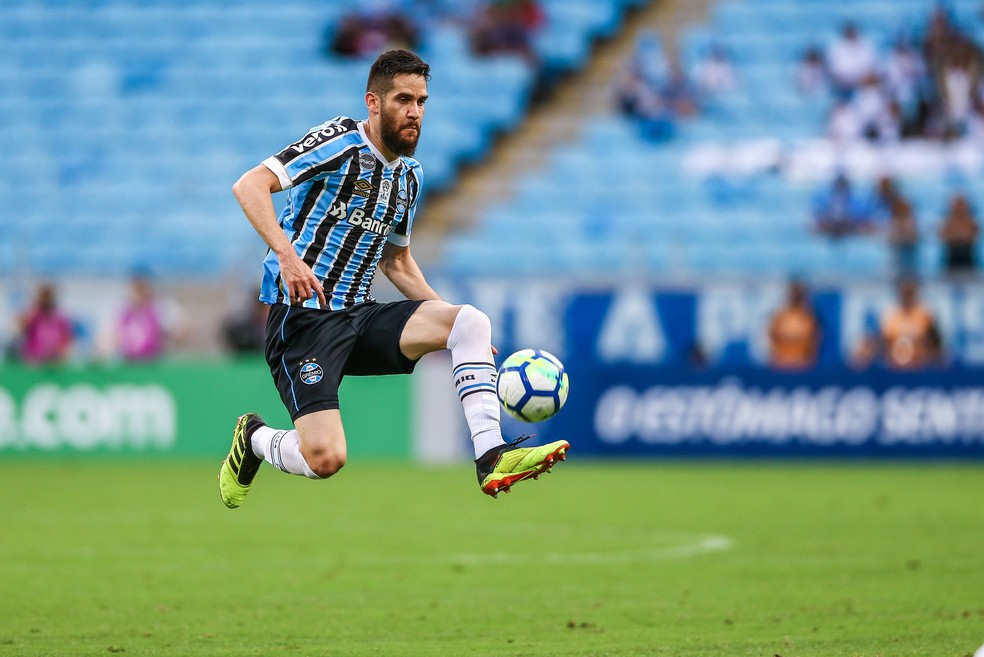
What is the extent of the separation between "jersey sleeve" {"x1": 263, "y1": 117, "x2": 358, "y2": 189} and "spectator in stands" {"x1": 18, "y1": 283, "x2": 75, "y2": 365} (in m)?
10.7

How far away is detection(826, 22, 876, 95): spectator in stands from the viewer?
2191 cm

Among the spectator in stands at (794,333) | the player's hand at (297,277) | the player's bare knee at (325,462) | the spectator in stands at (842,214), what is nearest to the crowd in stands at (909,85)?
the spectator in stands at (842,214)

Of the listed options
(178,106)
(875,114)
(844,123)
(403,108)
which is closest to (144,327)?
(178,106)

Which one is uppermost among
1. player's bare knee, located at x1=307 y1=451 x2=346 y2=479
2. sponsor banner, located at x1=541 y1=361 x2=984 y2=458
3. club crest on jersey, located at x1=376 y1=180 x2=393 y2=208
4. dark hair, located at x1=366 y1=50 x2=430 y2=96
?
dark hair, located at x1=366 y1=50 x2=430 y2=96

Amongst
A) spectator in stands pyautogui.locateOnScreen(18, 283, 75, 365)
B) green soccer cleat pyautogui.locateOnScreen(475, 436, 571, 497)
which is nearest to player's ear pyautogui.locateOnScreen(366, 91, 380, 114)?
green soccer cleat pyautogui.locateOnScreen(475, 436, 571, 497)

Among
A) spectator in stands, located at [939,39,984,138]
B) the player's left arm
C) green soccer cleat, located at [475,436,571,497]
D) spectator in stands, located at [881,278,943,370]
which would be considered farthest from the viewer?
spectator in stands, located at [939,39,984,138]

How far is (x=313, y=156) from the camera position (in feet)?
23.8

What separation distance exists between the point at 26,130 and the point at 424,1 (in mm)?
6546

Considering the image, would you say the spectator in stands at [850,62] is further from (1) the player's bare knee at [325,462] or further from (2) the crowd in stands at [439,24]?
(1) the player's bare knee at [325,462]

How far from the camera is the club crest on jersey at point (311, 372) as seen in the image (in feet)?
24.3

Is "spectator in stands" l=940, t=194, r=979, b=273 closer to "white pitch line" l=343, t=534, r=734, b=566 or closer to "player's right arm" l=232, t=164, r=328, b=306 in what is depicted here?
"white pitch line" l=343, t=534, r=734, b=566

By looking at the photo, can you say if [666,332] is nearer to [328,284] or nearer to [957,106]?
[957,106]

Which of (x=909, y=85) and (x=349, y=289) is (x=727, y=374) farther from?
(x=349, y=289)

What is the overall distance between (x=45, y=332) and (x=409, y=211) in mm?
10668
